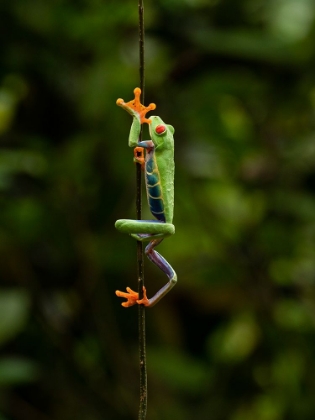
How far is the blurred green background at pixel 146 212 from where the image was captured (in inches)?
129

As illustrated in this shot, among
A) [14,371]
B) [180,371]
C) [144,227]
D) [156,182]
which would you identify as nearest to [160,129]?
[156,182]

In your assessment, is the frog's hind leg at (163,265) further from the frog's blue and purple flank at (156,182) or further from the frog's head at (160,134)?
the frog's head at (160,134)

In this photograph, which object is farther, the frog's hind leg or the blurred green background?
the blurred green background

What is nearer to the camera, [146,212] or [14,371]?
[14,371]

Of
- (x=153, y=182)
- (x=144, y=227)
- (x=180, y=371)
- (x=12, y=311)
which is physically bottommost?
(x=180, y=371)

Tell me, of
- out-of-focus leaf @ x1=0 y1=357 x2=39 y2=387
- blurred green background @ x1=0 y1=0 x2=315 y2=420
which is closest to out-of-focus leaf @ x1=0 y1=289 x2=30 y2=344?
blurred green background @ x1=0 y1=0 x2=315 y2=420

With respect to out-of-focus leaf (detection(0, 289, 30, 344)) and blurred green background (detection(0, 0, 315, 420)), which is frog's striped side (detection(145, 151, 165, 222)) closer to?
blurred green background (detection(0, 0, 315, 420))

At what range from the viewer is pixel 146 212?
3834 mm

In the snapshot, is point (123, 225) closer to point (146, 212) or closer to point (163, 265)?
point (163, 265)

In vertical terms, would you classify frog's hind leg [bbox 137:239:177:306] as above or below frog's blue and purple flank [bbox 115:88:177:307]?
below

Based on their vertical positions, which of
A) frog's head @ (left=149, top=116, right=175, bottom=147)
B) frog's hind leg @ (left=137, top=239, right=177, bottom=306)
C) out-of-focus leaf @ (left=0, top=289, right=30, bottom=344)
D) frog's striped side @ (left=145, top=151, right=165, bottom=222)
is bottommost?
out-of-focus leaf @ (left=0, top=289, right=30, bottom=344)

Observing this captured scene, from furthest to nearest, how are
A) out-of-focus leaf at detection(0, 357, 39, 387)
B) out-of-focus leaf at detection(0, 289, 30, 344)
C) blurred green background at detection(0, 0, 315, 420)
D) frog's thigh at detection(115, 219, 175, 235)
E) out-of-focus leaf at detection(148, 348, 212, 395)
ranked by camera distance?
out-of-focus leaf at detection(148, 348, 212, 395)
blurred green background at detection(0, 0, 315, 420)
out-of-focus leaf at detection(0, 289, 30, 344)
out-of-focus leaf at detection(0, 357, 39, 387)
frog's thigh at detection(115, 219, 175, 235)

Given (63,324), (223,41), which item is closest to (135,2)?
(223,41)

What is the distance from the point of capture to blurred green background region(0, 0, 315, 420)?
3.28 m
